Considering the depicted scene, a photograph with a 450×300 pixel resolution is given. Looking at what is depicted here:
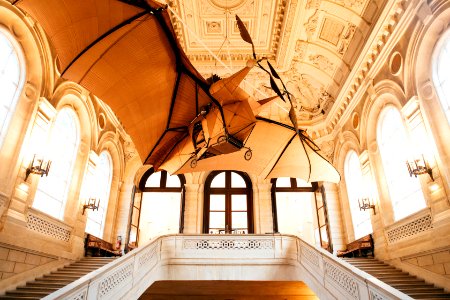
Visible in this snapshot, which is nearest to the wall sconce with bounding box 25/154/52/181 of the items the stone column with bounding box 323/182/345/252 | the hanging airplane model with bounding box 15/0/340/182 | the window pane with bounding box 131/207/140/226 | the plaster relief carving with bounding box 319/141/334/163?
the hanging airplane model with bounding box 15/0/340/182

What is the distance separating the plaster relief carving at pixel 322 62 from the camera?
8734 millimetres

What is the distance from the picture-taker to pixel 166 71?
4.55 metres

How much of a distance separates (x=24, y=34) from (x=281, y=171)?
5502 millimetres

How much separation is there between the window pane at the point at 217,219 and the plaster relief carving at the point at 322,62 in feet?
17.7

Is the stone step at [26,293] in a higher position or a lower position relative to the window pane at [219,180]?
lower

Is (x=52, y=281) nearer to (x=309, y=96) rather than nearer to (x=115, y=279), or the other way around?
(x=115, y=279)

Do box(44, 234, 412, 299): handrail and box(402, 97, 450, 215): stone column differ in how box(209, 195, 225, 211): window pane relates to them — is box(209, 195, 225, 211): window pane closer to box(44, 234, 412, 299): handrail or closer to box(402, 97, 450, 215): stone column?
box(44, 234, 412, 299): handrail

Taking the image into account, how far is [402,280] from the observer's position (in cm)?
561

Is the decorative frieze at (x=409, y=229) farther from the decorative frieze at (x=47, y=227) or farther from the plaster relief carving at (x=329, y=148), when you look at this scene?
the decorative frieze at (x=47, y=227)

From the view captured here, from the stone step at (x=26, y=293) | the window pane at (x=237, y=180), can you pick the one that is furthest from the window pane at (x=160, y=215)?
the stone step at (x=26, y=293)

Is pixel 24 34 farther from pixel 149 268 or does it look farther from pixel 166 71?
pixel 149 268

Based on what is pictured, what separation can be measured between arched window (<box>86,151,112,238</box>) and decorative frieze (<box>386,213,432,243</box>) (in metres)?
7.20

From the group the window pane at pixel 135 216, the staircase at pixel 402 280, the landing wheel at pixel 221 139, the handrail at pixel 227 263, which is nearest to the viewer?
the landing wheel at pixel 221 139

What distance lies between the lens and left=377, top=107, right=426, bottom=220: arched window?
632 cm
